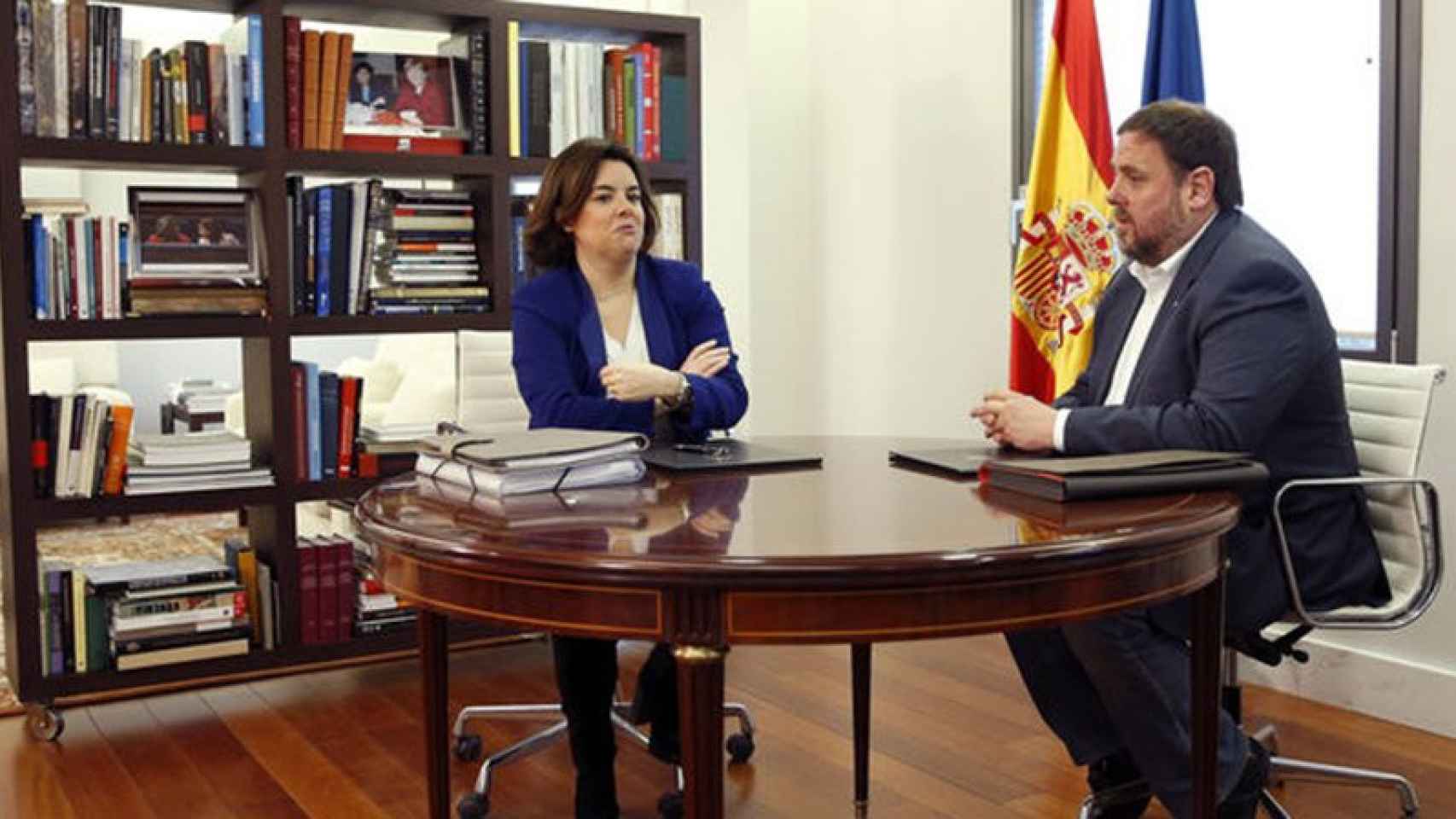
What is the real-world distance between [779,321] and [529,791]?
2505mm

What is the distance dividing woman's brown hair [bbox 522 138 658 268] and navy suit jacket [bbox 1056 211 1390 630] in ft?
3.29

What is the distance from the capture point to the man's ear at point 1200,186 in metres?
2.49

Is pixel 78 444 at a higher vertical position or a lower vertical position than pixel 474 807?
higher

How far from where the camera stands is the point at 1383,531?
8.53 feet

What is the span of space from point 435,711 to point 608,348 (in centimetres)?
89

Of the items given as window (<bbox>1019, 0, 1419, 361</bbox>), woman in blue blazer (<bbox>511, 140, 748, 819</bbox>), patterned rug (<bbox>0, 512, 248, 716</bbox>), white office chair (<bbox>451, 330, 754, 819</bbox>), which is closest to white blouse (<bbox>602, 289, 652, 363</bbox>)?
woman in blue blazer (<bbox>511, 140, 748, 819</bbox>)

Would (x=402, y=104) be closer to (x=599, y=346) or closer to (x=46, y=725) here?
(x=599, y=346)

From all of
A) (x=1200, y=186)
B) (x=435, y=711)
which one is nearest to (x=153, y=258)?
(x=435, y=711)

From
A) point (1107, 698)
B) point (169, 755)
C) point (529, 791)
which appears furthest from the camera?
point (169, 755)

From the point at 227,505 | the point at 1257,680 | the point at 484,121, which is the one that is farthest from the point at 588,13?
the point at 1257,680

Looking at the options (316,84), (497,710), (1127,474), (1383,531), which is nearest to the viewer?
(1127,474)

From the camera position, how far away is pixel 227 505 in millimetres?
3629

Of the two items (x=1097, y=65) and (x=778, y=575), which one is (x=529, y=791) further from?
(x=1097, y=65)

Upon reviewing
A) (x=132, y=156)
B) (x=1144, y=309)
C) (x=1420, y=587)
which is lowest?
(x=1420, y=587)
